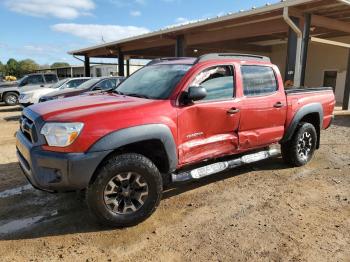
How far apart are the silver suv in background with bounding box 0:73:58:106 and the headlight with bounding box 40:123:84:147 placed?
13.6 meters

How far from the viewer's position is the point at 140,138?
3537 millimetres

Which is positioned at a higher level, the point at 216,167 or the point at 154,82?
the point at 154,82

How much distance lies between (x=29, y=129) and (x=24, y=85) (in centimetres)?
1443

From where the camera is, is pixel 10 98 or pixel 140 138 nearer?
pixel 140 138

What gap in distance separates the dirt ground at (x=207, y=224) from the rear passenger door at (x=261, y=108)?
72 cm

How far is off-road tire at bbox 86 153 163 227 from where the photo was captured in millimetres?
3402

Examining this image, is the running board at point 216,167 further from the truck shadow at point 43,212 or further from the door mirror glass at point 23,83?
the door mirror glass at point 23,83

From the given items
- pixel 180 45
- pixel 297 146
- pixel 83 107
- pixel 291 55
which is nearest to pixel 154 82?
pixel 83 107

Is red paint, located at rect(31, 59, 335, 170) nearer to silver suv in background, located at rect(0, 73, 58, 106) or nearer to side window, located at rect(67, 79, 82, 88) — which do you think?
side window, located at rect(67, 79, 82, 88)

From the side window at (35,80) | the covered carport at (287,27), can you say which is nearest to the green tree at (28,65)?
the side window at (35,80)

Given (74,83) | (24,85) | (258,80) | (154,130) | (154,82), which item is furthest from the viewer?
(24,85)

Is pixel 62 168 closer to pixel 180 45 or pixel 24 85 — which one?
pixel 180 45

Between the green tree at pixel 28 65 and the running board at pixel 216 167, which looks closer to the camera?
the running board at pixel 216 167

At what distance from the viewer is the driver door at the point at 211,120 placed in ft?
13.1
